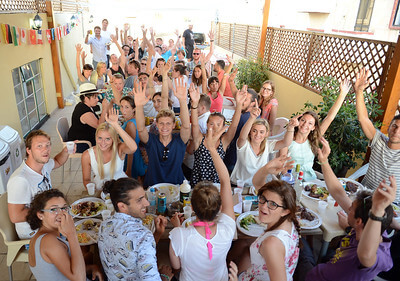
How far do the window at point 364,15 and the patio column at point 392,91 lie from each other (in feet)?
37.8

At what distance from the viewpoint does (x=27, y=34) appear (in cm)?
596

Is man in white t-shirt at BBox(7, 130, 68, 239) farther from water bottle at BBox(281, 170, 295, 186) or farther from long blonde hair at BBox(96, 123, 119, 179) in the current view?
water bottle at BBox(281, 170, 295, 186)

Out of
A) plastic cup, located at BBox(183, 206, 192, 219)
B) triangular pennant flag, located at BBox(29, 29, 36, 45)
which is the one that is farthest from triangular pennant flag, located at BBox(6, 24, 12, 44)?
plastic cup, located at BBox(183, 206, 192, 219)

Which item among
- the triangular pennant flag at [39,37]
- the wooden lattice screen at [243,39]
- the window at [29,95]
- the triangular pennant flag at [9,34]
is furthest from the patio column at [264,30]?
the triangular pennant flag at [9,34]

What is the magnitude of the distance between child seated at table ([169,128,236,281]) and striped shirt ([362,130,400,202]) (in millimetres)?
2069

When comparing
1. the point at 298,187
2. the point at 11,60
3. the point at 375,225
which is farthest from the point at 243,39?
the point at 375,225

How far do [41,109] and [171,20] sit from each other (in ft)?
56.4

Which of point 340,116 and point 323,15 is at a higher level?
point 323,15

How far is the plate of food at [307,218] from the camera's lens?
2557 millimetres

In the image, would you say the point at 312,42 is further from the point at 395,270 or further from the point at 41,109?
the point at 41,109

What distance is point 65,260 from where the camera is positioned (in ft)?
6.10

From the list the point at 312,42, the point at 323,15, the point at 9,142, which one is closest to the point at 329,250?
the point at 9,142

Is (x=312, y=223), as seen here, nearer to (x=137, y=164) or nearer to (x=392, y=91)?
(x=137, y=164)

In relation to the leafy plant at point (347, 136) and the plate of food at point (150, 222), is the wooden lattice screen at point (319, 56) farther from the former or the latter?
the plate of food at point (150, 222)
